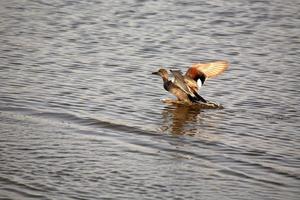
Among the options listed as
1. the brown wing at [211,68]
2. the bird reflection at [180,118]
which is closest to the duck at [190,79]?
the brown wing at [211,68]

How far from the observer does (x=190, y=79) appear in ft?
35.6

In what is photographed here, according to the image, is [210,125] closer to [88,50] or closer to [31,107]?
[31,107]

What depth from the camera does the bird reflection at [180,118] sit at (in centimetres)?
928

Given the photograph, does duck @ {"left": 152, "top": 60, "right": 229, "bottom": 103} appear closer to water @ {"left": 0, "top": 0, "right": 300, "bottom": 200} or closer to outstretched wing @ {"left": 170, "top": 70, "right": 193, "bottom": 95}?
outstretched wing @ {"left": 170, "top": 70, "right": 193, "bottom": 95}

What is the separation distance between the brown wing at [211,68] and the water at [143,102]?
0.27 m

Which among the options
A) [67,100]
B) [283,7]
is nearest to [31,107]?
[67,100]

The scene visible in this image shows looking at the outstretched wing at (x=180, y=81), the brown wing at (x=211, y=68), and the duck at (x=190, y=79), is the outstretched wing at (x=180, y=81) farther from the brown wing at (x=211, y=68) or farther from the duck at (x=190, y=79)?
the brown wing at (x=211, y=68)

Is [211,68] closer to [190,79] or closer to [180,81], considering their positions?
[190,79]

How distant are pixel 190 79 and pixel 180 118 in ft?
3.44

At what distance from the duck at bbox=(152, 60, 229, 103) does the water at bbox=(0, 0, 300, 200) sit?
0.24 metres

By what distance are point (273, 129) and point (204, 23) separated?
18.4 feet

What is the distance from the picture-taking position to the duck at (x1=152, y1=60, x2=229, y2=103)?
1053 cm

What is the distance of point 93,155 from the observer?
8.00m

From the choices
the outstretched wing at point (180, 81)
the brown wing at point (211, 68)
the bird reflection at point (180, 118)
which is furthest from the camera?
the brown wing at point (211, 68)
